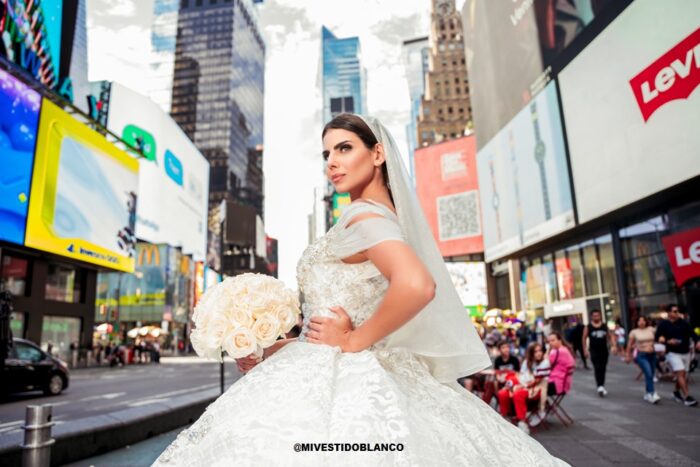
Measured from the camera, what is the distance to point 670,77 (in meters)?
18.3

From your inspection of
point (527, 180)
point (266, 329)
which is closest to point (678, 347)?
point (266, 329)

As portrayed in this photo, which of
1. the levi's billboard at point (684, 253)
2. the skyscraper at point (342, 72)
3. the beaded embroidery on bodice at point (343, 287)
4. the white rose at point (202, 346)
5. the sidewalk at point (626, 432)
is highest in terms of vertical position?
the skyscraper at point (342, 72)

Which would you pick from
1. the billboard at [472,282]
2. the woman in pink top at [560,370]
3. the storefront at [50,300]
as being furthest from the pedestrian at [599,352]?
the billboard at [472,282]

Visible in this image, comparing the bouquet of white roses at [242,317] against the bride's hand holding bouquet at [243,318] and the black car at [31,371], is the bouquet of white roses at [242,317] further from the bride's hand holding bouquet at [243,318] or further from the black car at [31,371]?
the black car at [31,371]

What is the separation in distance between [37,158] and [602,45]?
28644mm

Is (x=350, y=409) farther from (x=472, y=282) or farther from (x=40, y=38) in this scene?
(x=472, y=282)

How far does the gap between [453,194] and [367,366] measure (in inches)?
2158

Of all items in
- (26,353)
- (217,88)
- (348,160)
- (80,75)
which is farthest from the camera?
(217,88)

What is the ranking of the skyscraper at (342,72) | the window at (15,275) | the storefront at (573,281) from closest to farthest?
1. the window at (15,275)
2. the storefront at (573,281)
3. the skyscraper at (342,72)

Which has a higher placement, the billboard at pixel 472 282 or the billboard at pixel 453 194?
the billboard at pixel 453 194

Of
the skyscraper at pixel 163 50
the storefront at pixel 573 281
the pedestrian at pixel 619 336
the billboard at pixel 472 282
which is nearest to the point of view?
the pedestrian at pixel 619 336

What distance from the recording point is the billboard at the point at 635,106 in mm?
17719

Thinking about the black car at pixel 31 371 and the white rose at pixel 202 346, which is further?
the black car at pixel 31 371

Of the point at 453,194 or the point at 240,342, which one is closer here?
the point at 240,342
